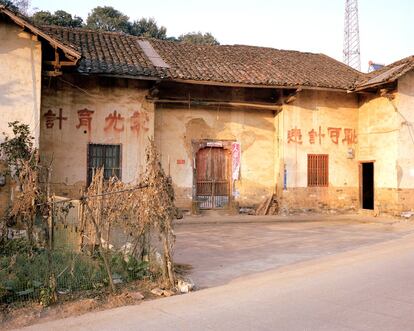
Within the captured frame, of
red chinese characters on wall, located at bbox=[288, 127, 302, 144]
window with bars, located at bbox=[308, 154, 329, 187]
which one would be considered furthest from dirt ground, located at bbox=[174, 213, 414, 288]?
red chinese characters on wall, located at bbox=[288, 127, 302, 144]

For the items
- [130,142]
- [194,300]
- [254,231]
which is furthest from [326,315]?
[130,142]

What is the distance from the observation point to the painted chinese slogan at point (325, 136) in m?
16.2

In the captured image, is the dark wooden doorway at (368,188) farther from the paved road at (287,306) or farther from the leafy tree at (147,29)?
the leafy tree at (147,29)

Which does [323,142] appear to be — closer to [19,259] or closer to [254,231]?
[254,231]

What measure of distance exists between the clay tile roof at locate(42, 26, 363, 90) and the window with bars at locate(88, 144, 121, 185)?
8.12ft

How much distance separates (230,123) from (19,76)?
23.4 feet

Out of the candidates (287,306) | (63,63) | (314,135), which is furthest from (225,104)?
(287,306)

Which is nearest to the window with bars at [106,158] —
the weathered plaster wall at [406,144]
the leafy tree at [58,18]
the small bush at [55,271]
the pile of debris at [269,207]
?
the pile of debris at [269,207]

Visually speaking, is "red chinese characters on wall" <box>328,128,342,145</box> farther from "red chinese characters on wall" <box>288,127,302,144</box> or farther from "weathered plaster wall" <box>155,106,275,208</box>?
"weathered plaster wall" <box>155,106,275,208</box>

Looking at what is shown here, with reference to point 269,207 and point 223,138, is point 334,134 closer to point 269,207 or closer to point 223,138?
point 269,207

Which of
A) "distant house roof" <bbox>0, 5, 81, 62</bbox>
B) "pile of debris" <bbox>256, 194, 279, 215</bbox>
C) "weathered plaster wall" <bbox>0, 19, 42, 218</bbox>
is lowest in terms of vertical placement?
"pile of debris" <bbox>256, 194, 279, 215</bbox>

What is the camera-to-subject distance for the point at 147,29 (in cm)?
3456

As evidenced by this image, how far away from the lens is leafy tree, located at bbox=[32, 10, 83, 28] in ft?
96.1

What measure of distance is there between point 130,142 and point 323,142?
6891 millimetres
